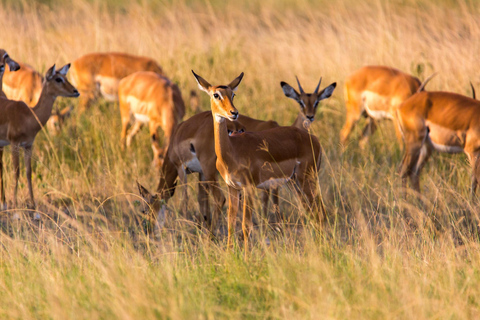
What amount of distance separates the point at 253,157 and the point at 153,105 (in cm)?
300

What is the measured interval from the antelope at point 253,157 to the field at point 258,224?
0.22 metres

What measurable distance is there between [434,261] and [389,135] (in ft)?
14.1

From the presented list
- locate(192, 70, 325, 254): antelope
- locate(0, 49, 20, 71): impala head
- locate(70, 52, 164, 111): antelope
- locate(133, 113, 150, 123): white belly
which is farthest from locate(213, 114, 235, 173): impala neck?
locate(70, 52, 164, 111): antelope

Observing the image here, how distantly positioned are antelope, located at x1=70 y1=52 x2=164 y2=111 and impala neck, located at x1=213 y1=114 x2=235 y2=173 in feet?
16.3

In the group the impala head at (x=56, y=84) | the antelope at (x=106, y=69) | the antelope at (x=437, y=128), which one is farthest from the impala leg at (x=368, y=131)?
the impala head at (x=56, y=84)

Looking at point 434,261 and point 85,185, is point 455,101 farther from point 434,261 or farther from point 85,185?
point 85,185

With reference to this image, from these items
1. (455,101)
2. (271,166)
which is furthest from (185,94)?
(271,166)

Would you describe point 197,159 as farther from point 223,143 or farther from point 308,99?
point 308,99

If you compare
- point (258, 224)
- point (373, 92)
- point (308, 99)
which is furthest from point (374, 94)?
point (258, 224)

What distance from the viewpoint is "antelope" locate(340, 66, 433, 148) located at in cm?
786

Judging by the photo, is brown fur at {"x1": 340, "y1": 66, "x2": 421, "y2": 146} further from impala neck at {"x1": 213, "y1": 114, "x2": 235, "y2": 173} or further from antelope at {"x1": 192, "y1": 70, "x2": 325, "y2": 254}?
impala neck at {"x1": 213, "y1": 114, "x2": 235, "y2": 173}

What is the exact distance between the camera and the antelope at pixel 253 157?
14.3 ft

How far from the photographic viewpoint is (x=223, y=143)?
440 centimetres

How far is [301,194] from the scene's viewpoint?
16.5ft
